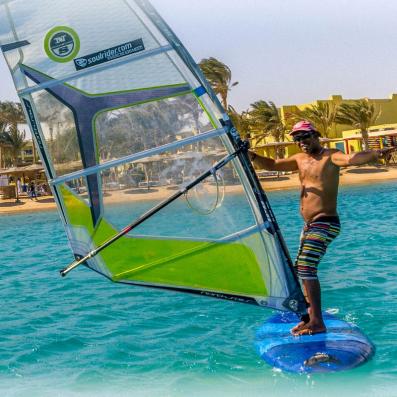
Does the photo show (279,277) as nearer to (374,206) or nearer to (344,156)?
(344,156)

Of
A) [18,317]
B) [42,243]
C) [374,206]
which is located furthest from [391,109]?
[18,317]

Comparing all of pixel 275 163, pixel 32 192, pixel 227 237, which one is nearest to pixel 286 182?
pixel 32 192

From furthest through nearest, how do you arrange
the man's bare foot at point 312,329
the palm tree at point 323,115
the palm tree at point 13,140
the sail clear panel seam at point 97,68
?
the palm tree at point 13,140 → the palm tree at point 323,115 → the man's bare foot at point 312,329 → the sail clear panel seam at point 97,68

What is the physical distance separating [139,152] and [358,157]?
1.63 meters

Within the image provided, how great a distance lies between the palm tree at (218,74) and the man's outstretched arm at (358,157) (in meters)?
38.3

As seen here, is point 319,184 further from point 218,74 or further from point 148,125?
point 218,74

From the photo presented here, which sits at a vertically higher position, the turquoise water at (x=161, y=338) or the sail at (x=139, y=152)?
the sail at (x=139, y=152)

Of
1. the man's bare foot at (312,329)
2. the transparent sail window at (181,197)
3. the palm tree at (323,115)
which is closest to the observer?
the transparent sail window at (181,197)

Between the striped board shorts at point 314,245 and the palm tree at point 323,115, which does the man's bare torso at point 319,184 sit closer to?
the striped board shorts at point 314,245

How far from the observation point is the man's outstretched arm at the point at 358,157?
4.30 m

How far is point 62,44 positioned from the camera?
4395 millimetres

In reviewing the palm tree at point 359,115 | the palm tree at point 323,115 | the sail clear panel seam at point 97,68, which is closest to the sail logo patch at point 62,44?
the sail clear panel seam at point 97,68

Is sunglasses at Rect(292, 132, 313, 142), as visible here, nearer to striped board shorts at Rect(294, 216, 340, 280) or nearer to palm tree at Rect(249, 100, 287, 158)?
striped board shorts at Rect(294, 216, 340, 280)

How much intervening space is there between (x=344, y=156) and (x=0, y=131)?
51045mm
